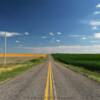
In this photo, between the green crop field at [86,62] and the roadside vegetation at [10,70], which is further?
the green crop field at [86,62]

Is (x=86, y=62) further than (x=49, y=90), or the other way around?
(x=86, y=62)

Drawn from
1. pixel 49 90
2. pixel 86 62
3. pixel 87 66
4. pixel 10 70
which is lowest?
pixel 87 66

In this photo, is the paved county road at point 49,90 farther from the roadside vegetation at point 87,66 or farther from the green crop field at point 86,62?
the green crop field at point 86,62

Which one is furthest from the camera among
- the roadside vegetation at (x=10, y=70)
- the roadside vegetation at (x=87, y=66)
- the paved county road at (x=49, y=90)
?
the roadside vegetation at (x=87, y=66)

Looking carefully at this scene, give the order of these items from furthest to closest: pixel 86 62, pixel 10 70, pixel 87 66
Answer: pixel 86 62 → pixel 87 66 → pixel 10 70

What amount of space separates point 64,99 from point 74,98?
59 centimetres

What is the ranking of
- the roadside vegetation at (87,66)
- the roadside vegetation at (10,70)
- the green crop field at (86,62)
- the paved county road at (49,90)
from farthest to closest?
the green crop field at (86,62), the roadside vegetation at (87,66), the roadside vegetation at (10,70), the paved county road at (49,90)

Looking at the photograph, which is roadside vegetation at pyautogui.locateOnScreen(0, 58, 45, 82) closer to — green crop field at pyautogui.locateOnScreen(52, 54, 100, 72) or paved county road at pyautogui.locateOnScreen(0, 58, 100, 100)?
paved county road at pyautogui.locateOnScreen(0, 58, 100, 100)

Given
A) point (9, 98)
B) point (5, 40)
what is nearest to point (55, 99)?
point (9, 98)

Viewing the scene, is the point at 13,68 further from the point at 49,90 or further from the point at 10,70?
the point at 49,90

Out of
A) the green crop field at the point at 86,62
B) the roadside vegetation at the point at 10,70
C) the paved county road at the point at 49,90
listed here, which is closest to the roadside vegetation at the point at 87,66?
the green crop field at the point at 86,62

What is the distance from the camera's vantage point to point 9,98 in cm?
1198

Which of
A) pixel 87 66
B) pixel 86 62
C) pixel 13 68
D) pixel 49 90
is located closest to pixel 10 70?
pixel 13 68

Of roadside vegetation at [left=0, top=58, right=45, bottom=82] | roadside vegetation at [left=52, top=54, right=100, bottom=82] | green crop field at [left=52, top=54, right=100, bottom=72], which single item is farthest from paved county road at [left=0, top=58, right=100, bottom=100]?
green crop field at [left=52, top=54, right=100, bottom=72]
